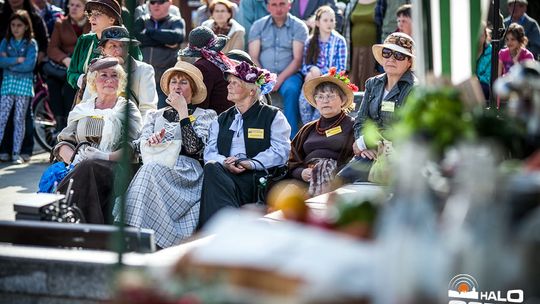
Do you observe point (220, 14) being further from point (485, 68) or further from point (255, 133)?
point (255, 133)

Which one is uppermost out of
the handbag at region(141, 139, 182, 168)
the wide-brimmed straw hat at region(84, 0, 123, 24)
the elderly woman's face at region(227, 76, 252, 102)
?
the wide-brimmed straw hat at region(84, 0, 123, 24)

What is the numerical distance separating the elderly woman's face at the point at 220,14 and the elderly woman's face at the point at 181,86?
2.54 meters

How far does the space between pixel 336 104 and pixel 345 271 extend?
4.87 meters

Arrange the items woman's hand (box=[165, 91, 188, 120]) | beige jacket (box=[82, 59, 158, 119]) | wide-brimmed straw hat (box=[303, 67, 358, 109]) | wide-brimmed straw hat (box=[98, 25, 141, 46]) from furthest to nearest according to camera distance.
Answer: wide-brimmed straw hat (box=[98, 25, 141, 46]) → beige jacket (box=[82, 59, 158, 119]) → wide-brimmed straw hat (box=[303, 67, 358, 109]) → woman's hand (box=[165, 91, 188, 120])

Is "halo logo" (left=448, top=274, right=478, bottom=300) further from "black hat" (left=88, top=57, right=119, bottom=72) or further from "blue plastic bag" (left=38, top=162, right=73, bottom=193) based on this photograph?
"black hat" (left=88, top=57, right=119, bottom=72)

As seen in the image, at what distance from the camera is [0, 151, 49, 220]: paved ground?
9.03 m

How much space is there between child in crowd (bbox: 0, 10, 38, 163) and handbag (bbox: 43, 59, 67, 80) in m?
0.16

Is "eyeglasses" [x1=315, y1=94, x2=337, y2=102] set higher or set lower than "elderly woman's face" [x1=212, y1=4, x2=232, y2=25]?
lower

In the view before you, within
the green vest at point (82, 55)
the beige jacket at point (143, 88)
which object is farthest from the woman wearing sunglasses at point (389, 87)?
the green vest at point (82, 55)

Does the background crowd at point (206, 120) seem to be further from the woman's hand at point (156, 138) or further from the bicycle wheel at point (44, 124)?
the bicycle wheel at point (44, 124)

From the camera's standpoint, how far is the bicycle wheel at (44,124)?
1188 centimetres

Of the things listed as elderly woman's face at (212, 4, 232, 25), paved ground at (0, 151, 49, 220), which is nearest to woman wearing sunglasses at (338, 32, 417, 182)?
elderly woman's face at (212, 4, 232, 25)

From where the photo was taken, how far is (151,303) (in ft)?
9.71

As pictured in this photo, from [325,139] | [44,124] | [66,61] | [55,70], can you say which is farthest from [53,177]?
[44,124]
